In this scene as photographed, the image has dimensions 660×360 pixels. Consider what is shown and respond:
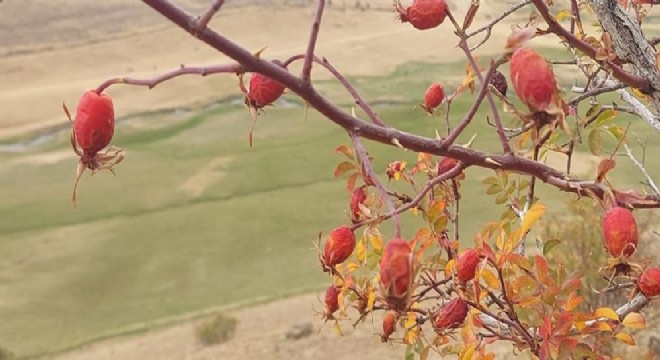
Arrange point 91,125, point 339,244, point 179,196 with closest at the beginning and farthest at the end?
point 91,125 → point 339,244 → point 179,196

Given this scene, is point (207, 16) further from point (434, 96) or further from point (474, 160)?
point (434, 96)

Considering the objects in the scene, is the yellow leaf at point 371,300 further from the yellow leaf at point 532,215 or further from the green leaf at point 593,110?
the green leaf at point 593,110

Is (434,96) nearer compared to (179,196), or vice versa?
(434,96)

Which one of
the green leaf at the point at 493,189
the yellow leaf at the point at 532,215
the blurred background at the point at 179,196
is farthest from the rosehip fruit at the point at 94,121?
the blurred background at the point at 179,196

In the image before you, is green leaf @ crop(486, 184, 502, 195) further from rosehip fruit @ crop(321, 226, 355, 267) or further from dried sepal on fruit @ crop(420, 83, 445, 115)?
rosehip fruit @ crop(321, 226, 355, 267)

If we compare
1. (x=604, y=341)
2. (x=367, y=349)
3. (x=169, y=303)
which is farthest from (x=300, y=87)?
(x=169, y=303)

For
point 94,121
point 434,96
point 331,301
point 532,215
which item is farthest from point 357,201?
point 94,121

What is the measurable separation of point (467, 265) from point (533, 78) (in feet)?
2.39

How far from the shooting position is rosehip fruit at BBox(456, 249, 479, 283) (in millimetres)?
1399

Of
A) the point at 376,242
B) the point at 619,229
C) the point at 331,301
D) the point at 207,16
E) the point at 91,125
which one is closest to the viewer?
the point at 207,16

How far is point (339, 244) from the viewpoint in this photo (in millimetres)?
1052

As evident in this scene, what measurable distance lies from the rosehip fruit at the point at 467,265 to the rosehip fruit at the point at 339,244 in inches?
16.1

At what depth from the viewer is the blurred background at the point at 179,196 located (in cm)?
923

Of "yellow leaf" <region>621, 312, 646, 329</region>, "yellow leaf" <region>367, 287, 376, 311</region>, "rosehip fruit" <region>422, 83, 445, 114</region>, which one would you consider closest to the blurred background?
"rosehip fruit" <region>422, 83, 445, 114</region>
